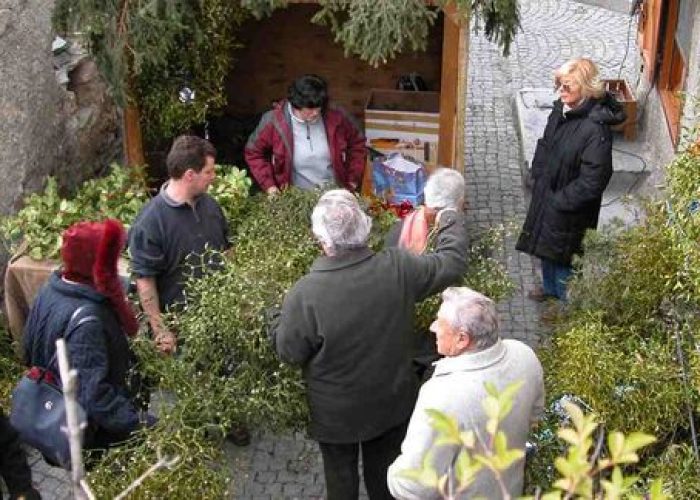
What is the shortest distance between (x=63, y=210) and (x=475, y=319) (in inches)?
131

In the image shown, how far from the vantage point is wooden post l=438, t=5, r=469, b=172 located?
6477 millimetres

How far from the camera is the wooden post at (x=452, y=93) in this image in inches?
255

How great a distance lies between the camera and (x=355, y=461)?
4496 millimetres

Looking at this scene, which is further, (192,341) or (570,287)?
(570,287)

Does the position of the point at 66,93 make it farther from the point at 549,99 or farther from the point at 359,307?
the point at 549,99

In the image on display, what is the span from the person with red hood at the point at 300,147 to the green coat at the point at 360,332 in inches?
82.3

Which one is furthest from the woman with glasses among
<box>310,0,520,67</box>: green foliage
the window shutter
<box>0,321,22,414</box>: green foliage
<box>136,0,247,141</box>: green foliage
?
<box>0,321,22,414</box>: green foliage

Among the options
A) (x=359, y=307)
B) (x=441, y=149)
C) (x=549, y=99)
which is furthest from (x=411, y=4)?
(x=549, y=99)

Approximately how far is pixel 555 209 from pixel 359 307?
8.55 feet

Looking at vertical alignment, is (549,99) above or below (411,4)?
below

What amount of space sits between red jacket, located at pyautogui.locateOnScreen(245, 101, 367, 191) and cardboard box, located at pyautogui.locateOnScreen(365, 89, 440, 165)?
2.84 feet

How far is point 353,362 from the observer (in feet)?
13.4

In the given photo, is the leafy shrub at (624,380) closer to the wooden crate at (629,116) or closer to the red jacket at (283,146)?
the red jacket at (283,146)

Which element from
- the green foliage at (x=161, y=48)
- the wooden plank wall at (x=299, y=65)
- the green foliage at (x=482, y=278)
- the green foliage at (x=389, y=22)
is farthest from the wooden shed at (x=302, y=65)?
the green foliage at (x=482, y=278)
